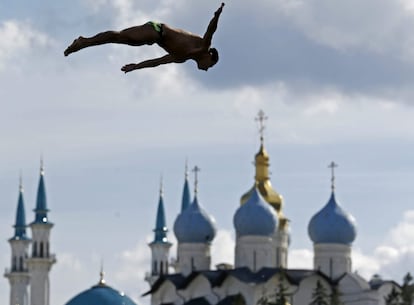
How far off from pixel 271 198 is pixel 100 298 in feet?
36.4

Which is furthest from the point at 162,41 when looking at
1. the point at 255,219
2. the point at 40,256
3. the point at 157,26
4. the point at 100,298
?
the point at 40,256

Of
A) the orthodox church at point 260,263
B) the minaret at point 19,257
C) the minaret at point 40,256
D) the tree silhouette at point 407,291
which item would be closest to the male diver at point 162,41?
the tree silhouette at point 407,291

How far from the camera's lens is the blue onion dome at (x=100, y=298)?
344ft

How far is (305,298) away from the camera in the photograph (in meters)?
98.1

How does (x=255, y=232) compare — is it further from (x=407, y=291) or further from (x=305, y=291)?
(x=407, y=291)

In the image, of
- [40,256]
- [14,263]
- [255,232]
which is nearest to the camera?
[255,232]

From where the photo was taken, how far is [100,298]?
10562 cm

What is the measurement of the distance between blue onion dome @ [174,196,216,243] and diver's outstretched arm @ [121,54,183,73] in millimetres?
86382

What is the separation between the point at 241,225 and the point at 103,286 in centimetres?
1594

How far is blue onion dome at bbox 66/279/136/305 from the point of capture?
105 meters

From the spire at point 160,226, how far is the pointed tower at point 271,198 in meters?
32.6

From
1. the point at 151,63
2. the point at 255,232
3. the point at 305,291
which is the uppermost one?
the point at 255,232

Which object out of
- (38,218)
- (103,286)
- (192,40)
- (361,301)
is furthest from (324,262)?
(192,40)

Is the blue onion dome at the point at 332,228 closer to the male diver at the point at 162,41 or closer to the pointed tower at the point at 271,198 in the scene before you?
the pointed tower at the point at 271,198
